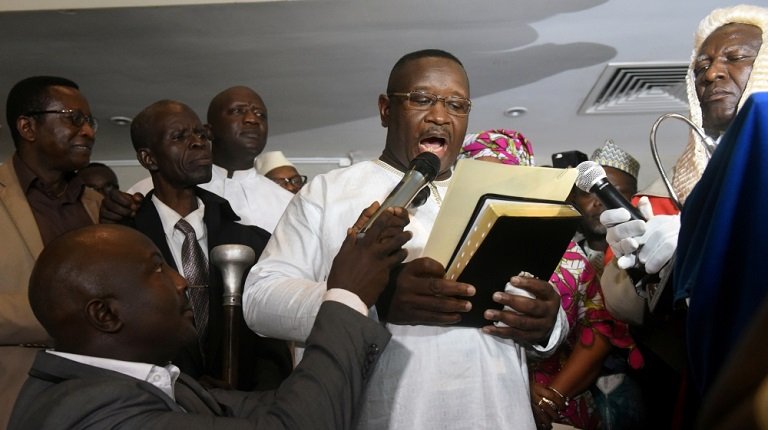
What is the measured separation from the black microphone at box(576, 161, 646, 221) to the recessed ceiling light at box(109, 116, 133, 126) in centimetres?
569

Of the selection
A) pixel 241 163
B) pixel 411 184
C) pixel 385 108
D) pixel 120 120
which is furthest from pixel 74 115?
pixel 120 120

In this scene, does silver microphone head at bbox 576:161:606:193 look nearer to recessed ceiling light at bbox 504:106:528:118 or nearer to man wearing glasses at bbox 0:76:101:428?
man wearing glasses at bbox 0:76:101:428

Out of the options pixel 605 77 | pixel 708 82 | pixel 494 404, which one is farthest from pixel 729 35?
pixel 605 77

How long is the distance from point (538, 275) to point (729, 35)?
1.09m

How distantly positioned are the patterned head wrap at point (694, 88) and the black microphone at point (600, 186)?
1.29ft

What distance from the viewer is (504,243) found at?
5.28 ft

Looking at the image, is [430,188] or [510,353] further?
[430,188]

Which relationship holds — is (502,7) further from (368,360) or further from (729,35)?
(368,360)

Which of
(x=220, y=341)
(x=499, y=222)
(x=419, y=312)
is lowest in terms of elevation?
(x=220, y=341)

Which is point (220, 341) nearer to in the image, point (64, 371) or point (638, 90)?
point (64, 371)

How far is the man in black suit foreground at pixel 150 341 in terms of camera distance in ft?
4.45

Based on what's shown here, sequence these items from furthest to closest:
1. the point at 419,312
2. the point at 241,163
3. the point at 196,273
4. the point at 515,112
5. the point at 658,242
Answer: the point at 515,112 → the point at 241,163 → the point at 196,273 → the point at 658,242 → the point at 419,312

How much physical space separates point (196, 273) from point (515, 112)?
4735 mm

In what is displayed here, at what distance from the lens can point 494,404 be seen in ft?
5.57
